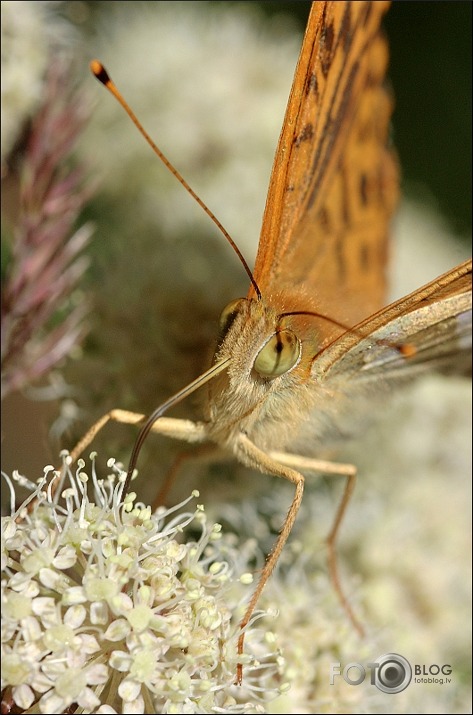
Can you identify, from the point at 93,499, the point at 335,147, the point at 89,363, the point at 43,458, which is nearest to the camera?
the point at 93,499

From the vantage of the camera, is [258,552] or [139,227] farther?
[139,227]

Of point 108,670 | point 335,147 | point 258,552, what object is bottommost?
point 258,552

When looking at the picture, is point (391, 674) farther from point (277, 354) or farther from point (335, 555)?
point (277, 354)

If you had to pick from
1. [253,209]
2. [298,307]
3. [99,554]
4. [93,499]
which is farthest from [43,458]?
[253,209]

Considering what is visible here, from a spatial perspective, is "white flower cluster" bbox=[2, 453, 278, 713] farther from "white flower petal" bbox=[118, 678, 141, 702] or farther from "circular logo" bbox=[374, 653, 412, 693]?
"circular logo" bbox=[374, 653, 412, 693]

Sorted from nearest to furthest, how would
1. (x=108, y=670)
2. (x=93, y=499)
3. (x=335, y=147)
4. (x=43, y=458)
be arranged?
(x=108, y=670) < (x=93, y=499) < (x=43, y=458) < (x=335, y=147)

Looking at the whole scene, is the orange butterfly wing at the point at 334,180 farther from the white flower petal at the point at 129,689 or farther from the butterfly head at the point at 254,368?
the white flower petal at the point at 129,689

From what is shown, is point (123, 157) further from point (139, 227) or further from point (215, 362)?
point (215, 362)
